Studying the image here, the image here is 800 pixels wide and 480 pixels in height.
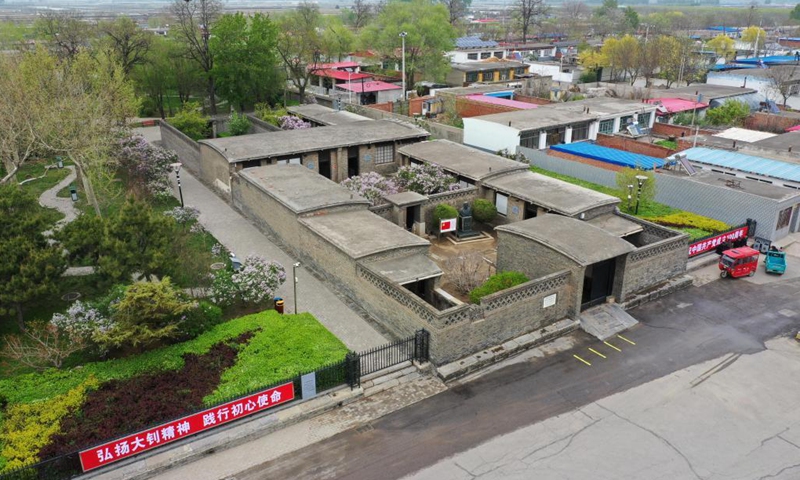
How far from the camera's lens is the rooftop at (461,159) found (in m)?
36.5

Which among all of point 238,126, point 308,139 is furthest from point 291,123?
point 308,139

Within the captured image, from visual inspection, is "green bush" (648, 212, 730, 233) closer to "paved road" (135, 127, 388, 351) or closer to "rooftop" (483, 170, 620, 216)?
"rooftop" (483, 170, 620, 216)

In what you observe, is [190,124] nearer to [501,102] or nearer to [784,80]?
[501,102]

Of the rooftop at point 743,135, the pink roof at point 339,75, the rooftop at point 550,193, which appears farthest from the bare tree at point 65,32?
the rooftop at point 743,135

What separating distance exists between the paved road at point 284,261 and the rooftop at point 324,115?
11715 mm

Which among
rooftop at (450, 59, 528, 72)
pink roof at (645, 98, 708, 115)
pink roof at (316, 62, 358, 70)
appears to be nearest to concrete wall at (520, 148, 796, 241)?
pink roof at (645, 98, 708, 115)

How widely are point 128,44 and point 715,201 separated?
5426cm

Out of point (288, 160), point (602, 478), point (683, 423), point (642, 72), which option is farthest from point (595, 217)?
point (642, 72)

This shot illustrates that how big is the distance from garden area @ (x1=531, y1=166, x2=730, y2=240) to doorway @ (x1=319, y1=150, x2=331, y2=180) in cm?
1898

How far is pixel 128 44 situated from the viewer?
60.2 metres

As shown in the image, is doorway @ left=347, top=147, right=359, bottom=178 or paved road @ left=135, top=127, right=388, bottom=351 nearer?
paved road @ left=135, top=127, right=388, bottom=351

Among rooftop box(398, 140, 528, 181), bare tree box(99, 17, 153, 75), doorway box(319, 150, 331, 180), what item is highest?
bare tree box(99, 17, 153, 75)

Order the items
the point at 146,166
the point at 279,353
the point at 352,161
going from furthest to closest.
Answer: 1. the point at 352,161
2. the point at 146,166
3. the point at 279,353

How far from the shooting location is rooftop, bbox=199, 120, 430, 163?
38.7 meters
